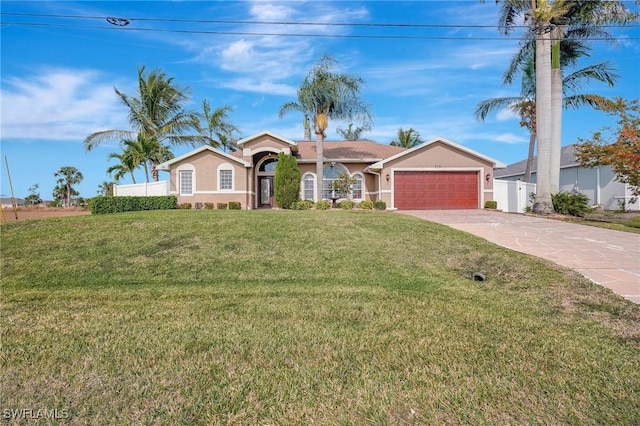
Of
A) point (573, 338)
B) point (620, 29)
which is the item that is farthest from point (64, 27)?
point (620, 29)

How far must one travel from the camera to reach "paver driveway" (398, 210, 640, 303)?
236 inches

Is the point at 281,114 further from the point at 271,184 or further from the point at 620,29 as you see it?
the point at 620,29

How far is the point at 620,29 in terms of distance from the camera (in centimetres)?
1595

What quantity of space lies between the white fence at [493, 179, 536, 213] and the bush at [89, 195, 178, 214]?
1853 cm

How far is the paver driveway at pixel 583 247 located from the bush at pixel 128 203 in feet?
49.6

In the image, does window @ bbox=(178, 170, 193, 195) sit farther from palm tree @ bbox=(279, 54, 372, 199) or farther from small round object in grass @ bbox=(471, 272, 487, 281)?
small round object in grass @ bbox=(471, 272, 487, 281)

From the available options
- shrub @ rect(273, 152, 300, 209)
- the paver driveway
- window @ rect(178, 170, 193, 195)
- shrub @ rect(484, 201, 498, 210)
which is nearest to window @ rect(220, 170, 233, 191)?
window @ rect(178, 170, 193, 195)

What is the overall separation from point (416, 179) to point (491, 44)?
825 cm

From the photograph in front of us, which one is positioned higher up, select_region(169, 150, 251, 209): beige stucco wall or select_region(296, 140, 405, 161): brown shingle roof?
select_region(296, 140, 405, 161): brown shingle roof

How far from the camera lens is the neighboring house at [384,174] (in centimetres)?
2050

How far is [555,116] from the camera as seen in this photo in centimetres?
1770

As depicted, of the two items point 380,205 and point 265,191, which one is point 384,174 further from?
point 265,191

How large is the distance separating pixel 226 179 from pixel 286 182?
378 centimetres

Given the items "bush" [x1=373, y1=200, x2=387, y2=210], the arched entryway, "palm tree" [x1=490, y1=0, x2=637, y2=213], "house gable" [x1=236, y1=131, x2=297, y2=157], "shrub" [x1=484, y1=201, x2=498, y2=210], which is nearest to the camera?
"palm tree" [x1=490, y1=0, x2=637, y2=213]
